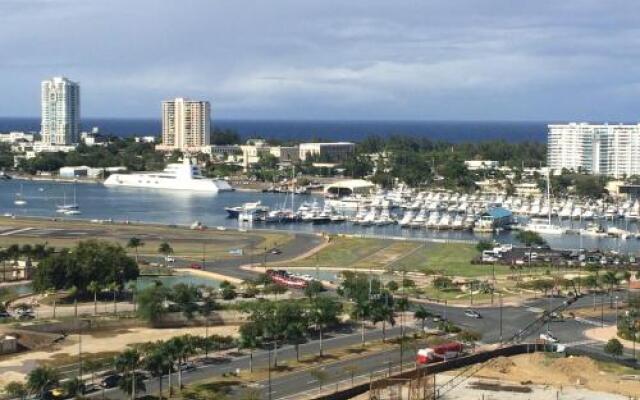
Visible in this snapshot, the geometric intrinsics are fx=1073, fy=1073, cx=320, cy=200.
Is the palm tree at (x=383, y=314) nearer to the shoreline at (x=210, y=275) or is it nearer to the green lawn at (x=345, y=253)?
the shoreline at (x=210, y=275)

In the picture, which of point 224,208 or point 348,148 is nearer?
point 224,208

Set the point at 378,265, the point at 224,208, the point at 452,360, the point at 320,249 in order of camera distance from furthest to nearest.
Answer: the point at 224,208 → the point at 320,249 → the point at 378,265 → the point at 452,360

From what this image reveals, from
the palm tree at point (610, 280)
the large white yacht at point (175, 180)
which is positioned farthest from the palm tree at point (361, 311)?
the large white yacht at point (175, 180)

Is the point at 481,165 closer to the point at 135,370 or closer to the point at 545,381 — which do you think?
the point at 545,381

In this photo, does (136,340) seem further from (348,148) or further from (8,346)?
(348,148)

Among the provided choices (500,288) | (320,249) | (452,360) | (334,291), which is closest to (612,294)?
(500,288)

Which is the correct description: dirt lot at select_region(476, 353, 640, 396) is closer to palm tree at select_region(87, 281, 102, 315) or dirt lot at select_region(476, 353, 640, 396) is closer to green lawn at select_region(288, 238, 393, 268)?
palm tree at select_region(87, 281, 102, 315)
